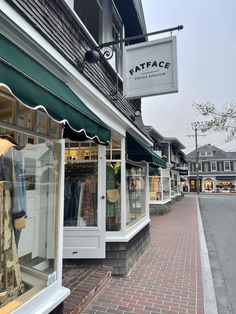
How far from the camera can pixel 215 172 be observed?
175 ft

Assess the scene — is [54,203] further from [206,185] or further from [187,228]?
[206,185]

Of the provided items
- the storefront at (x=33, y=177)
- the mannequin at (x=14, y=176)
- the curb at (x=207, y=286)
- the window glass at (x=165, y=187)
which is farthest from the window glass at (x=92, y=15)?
the window glass at (x=165, y=187)

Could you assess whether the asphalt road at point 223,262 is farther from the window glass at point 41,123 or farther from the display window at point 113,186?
the window glass at point 41,123

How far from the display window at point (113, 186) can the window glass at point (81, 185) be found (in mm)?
379

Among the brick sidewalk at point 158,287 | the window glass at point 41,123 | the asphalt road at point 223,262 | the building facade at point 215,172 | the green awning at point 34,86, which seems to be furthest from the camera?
the building facade at point 215,172

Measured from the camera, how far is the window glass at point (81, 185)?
566 cm

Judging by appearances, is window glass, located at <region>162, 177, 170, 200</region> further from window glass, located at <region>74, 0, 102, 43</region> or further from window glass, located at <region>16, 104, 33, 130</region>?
window glass, located at <region>16, 104, 33, 130</region>

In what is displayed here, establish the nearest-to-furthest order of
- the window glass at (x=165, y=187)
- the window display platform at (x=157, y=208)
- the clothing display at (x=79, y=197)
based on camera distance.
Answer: the clothing display at (x=79, y=197) < the window display platform at (x=157, y=208) < the window glass at (x=165, y=187)

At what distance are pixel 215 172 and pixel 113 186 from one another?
5058 centimetres

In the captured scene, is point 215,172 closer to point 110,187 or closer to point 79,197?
point 110,187

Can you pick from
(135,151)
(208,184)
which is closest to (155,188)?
(135,151)

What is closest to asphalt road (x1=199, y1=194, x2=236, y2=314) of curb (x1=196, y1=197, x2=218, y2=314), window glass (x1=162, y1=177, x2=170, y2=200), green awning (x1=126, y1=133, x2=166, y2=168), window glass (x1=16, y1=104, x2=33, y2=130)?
curb (x1=196, y1=197, x2=218, y2=314)

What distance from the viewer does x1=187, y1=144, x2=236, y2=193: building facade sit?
52344mm

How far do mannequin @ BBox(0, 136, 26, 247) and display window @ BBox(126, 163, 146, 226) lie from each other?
3.62 meters
